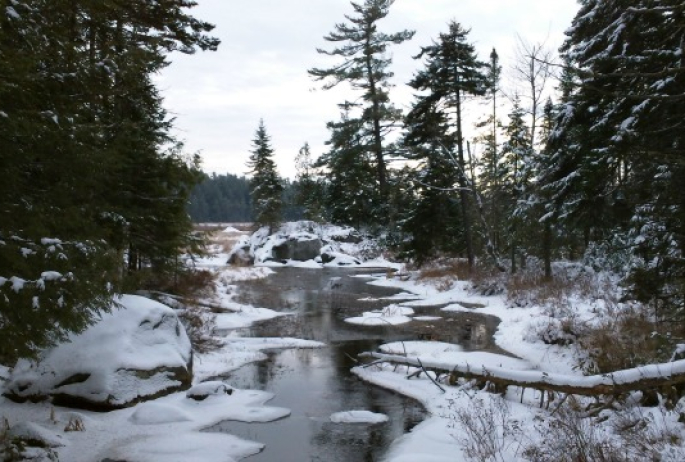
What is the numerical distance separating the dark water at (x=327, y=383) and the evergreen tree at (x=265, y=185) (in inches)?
1084

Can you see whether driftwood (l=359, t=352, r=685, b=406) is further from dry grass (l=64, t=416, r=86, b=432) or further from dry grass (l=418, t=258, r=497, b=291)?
dry grass (l=418, t=258, r=497, b=291)

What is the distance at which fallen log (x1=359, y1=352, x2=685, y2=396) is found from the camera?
5.60 m

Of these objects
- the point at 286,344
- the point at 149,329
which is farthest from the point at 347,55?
the point at 149,329

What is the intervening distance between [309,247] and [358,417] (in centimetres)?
3667

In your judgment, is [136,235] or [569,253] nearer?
[136,235]

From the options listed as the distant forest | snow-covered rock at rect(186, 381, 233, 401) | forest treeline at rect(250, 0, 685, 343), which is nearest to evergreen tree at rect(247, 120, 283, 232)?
forest treeline at rect(250, 0, 685, 343)

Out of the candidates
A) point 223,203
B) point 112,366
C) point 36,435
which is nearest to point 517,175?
point 112,366

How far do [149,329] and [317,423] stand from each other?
3.62m

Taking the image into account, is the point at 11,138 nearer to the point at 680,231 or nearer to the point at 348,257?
the point at 680,231

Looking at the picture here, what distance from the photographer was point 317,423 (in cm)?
789

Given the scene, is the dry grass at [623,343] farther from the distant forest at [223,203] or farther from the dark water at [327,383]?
the distant forest at [223,203]

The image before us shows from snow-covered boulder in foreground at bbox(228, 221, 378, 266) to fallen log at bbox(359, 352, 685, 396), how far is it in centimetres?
3324

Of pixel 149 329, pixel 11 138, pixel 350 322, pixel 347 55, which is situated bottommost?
pixel 350 322

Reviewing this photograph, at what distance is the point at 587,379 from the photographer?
6332 mm
